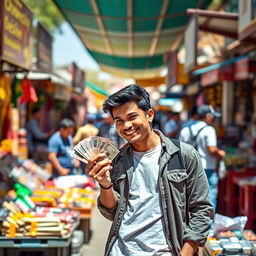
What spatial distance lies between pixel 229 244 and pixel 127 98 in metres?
1.82

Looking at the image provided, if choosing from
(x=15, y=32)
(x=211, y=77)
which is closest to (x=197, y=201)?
(x=15, y=32)

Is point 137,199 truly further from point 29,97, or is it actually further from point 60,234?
point 29,97

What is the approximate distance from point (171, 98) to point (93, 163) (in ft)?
63.1

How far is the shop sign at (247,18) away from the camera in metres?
5.59

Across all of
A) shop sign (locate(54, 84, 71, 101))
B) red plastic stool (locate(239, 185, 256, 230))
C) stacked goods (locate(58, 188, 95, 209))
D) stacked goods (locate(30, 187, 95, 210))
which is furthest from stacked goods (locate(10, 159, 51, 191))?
shop sign (locate(54, 84, 71, 101))

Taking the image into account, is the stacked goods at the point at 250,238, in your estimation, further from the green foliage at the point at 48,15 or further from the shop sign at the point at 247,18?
the green foliage at the point at 48,15

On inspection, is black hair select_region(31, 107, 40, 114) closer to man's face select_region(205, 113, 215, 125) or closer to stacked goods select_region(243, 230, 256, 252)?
man's face select_region(205, 113, 215, 125)

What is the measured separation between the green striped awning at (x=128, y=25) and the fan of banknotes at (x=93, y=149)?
796cm

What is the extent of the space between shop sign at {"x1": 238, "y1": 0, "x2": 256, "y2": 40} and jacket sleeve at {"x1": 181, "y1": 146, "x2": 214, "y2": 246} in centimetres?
308

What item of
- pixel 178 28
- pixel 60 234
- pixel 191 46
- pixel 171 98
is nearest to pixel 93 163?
pixel 60 234

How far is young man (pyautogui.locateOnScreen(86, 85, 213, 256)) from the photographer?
2.67 m

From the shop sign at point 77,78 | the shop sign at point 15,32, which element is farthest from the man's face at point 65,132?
the shop sign at point 77,78

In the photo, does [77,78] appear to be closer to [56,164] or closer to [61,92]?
[61,92]

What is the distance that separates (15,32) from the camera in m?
6.31
